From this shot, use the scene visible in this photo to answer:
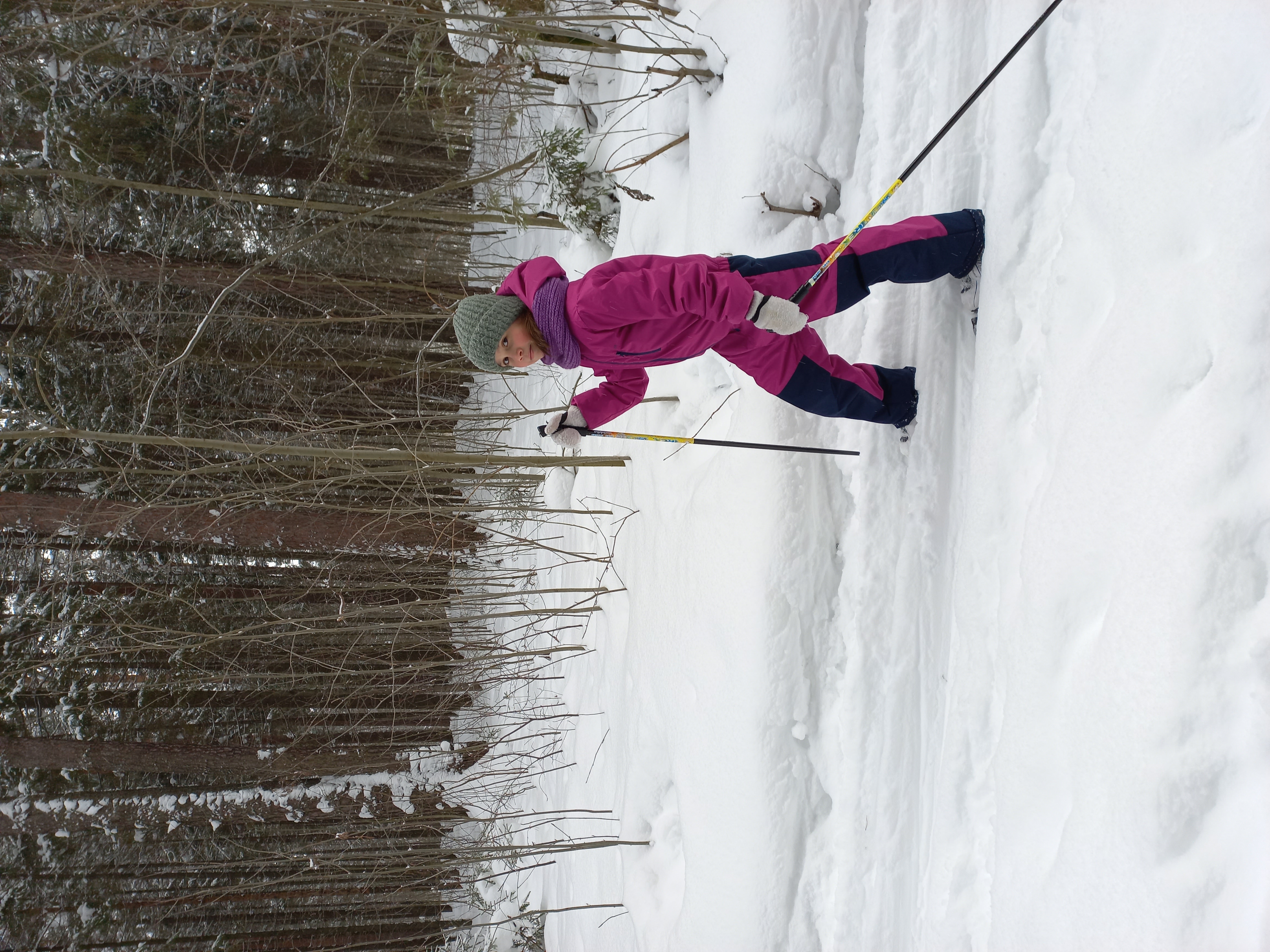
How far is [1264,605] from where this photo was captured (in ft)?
4.83

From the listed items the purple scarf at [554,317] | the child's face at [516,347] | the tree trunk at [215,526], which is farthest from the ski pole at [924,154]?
the tree trunk at [215,526]

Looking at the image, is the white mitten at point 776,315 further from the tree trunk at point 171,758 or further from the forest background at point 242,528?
the tree trunk at point 171,758

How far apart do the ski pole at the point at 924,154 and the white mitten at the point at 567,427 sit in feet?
3.32

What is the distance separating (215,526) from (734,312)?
6262mm

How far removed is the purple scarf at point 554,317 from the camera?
2365mm

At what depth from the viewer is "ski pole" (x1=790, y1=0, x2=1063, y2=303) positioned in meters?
2.04

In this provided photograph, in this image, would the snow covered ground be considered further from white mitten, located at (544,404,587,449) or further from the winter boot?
white mitten, located at (544,404,587,449)

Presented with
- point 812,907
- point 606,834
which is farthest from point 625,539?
point 812,907

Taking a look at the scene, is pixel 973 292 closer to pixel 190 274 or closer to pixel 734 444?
pixel 734 444

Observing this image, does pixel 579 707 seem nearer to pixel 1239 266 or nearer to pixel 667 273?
pixel 667 273

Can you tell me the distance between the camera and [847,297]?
98.0 inches

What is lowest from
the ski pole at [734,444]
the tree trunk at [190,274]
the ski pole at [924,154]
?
the ski pole at [734,444]

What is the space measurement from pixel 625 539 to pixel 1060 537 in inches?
107

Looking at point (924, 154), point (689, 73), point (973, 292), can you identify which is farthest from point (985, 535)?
point (689, 73)
